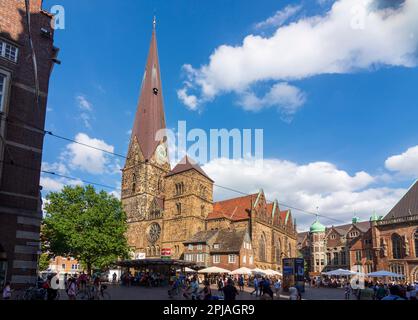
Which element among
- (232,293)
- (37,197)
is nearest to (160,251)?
(37,197)

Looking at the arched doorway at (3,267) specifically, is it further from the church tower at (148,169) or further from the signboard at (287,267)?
the church tower at (148,169)

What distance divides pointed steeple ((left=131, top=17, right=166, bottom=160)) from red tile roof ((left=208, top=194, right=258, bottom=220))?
17829 millimetres

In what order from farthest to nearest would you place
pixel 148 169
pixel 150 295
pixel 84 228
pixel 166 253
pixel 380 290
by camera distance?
pixel 148 169 → pixel 166 253 → pixel 84 228 → pixel 150 295 → pixel 380 290

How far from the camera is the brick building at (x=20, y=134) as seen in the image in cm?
1855

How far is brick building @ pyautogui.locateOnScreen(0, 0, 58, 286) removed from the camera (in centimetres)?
1855

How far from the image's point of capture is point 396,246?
185 ft

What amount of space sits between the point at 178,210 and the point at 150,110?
23.9m

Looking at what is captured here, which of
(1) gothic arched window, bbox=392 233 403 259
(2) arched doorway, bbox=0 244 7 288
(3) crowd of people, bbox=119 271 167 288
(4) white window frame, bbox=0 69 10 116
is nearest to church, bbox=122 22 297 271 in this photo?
(3) crowd of people, bbox=119 271 167 288

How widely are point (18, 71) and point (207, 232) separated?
148 ft

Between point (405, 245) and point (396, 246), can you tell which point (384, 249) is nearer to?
point (396, 246)

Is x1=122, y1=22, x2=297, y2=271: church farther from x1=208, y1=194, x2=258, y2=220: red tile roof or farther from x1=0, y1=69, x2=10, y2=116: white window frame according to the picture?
x1=0, y1=69, x2=10, y2=116: white window frame

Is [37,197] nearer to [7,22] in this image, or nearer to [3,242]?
[3,242]

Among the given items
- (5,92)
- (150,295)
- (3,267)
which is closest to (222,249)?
(150,295)
